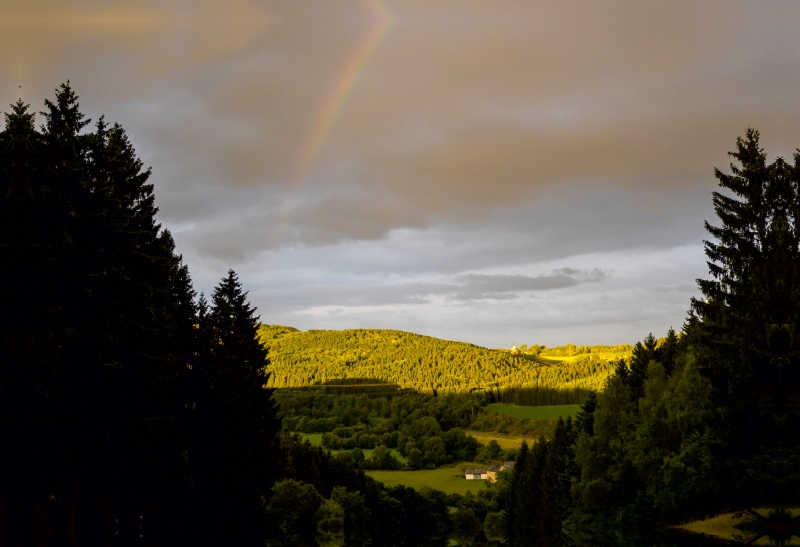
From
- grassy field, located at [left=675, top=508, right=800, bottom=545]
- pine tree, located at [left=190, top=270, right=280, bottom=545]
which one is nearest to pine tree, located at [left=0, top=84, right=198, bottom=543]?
pine tree, located at [left=190, top=270, right=280, bottom=545]

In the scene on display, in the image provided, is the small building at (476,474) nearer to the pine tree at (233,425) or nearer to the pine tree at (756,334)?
the pine tree at (233,425)

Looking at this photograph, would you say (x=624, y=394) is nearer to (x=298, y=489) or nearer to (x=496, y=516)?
(x=298, y=489)

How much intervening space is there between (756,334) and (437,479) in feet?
468

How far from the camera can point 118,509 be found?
33.7 meters

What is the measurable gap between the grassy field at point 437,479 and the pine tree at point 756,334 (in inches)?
4667

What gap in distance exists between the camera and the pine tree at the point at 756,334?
31047mm

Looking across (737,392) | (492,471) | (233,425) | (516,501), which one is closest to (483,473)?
(492,471)

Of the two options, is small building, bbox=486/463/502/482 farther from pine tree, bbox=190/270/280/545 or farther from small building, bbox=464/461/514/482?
pine tree, bbox=190/270/280/545

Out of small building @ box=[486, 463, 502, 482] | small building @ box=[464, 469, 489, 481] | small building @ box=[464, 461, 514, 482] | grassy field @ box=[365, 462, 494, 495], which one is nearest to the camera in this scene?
grassy field @ box=[365, 462, 494, 495]

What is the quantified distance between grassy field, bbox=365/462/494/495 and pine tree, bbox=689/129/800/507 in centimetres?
11854

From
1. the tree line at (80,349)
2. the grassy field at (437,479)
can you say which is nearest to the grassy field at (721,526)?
the tree line at (80,349)

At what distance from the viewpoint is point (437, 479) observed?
16725cm

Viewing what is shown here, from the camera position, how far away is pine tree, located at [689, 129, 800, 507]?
102 ft

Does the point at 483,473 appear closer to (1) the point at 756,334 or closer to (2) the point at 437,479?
(2) the point at 437,479
